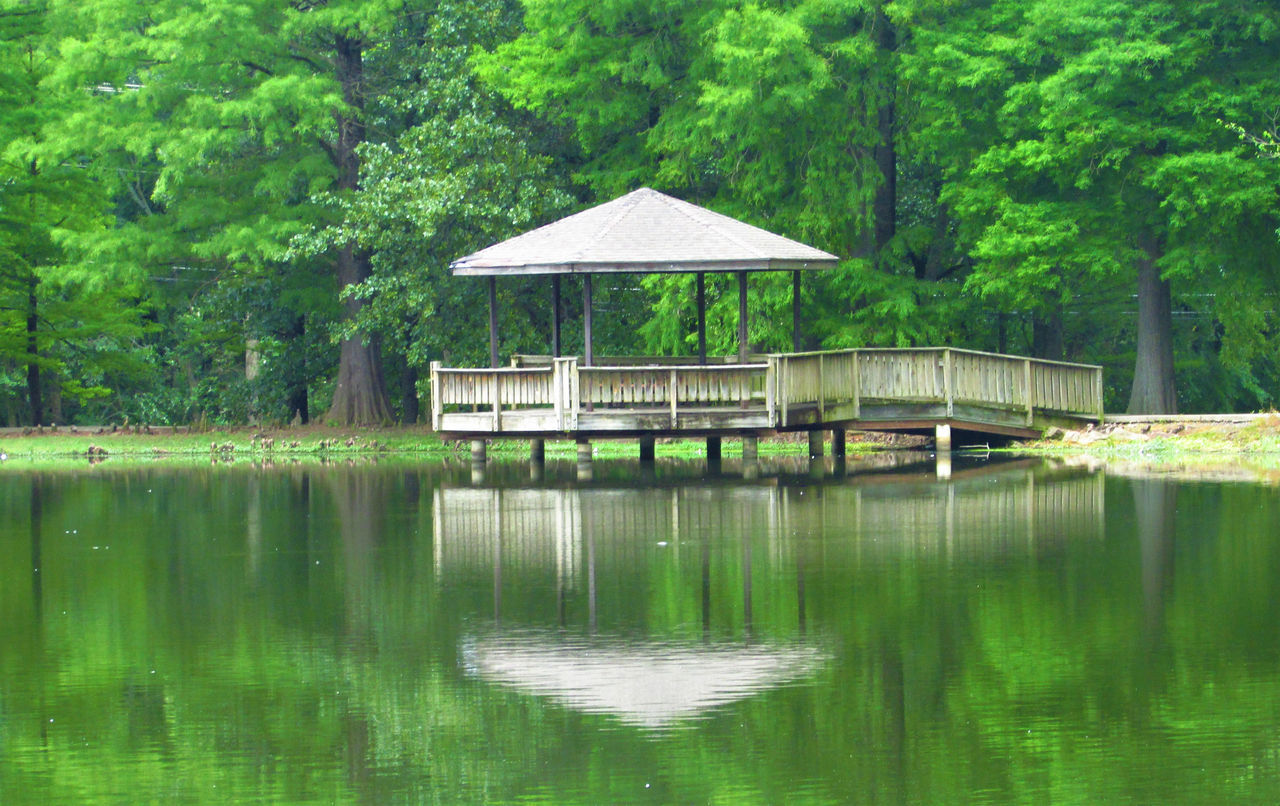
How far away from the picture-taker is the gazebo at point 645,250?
27328mm

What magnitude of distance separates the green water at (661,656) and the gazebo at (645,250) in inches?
293

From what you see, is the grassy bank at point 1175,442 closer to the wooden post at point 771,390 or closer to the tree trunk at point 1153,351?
the tree trunk at point 1153,351

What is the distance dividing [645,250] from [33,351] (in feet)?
67.9

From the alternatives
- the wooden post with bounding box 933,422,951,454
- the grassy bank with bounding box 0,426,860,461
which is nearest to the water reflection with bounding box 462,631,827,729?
the wooden post with bounding box 933,422,951,454

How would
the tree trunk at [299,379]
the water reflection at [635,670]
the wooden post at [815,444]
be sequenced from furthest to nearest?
the tree trunk at [299,379], the wooden post at [815,444], the water reflection at [635,670]

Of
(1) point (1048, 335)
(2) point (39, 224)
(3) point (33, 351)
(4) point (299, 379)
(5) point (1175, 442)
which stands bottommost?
(5) point (1175, 442)

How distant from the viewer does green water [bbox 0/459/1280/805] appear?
8.65 meters

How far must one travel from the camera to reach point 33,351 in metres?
42.3

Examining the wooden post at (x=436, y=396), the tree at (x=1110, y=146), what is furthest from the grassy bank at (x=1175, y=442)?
the wooden post at (x=436, y=396)

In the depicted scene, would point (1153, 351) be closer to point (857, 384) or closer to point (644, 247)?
point (857, 384)

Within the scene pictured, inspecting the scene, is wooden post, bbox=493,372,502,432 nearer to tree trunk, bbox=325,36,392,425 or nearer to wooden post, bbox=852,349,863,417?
wooden post, bbox=852,349,863,417

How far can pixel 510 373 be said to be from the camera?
27984mm

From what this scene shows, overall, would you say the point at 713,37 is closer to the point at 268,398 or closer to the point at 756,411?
the point at 756,411

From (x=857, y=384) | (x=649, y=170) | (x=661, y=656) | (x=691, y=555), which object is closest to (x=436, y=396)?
(x=857, y=384)
